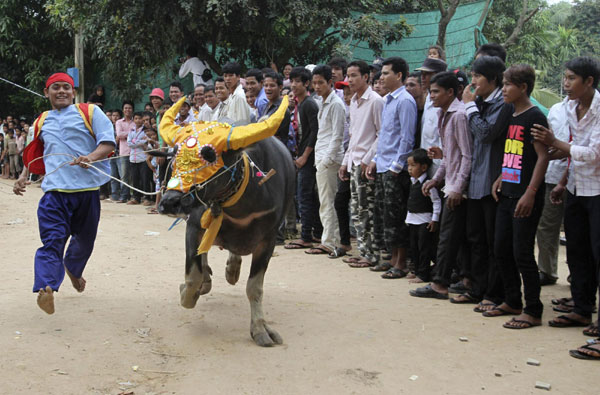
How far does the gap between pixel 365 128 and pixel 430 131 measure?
101cm

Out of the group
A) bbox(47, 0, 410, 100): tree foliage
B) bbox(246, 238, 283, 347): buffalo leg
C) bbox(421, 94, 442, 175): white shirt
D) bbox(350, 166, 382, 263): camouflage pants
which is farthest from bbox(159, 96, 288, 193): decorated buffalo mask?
bbox(47, 0, 410, 100): tree foliage

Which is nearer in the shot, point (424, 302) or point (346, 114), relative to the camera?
point (424, 302)

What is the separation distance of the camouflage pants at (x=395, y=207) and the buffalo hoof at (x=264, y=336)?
2.61m

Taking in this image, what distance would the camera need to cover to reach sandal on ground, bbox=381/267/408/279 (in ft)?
22.8

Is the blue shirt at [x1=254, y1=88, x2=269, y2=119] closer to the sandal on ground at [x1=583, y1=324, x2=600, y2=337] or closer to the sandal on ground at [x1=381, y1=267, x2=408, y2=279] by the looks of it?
the sandal on ground at [x1=381, y1=267, x2=408, y2=279]

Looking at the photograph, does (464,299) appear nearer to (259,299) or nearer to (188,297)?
(259,299)

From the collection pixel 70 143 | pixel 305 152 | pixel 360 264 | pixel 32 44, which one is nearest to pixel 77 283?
pixel 70 143

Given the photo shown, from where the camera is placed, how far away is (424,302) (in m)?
5.92

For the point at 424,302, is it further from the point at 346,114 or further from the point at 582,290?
the point at 346,114

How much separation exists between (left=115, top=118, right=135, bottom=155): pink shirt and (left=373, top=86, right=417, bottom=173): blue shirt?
Result: 27.2 feet

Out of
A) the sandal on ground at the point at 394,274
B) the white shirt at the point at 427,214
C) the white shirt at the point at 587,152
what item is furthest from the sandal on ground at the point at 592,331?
the sandal on ground at the point at 394,274

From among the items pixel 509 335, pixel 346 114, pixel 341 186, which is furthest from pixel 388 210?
pixel 509 335

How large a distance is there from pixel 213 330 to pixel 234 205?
1061 millimetres

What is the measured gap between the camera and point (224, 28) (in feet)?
45.8
